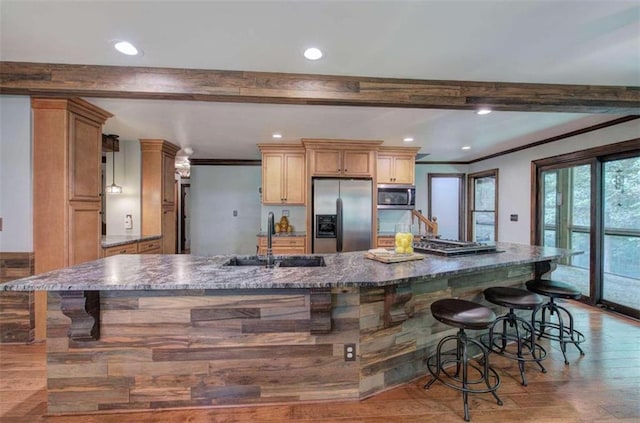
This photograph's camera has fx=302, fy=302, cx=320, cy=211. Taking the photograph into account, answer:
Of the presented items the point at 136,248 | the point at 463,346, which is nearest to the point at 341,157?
the point at 136,248

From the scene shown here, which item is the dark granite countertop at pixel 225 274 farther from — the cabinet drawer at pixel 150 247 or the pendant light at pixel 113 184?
the pendant light at pixel 113 184

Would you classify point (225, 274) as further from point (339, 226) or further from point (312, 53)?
point (339, 226)

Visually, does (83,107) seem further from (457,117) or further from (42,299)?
(457,117)

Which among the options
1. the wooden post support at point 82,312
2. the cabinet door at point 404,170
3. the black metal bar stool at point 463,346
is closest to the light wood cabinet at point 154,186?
the wooden post support at point 82,312

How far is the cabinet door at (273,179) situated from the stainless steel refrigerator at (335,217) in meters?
0.65

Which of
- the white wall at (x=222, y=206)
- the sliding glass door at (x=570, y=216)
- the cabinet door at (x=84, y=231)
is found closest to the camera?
the cabinet door at (x=84, y=231)

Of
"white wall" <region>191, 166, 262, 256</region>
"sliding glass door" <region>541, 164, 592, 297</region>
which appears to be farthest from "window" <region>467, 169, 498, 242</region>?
"white wall" <region>191, 166, 262, 256</region>

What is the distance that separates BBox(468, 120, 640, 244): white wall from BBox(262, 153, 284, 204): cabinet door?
4090 millimetres

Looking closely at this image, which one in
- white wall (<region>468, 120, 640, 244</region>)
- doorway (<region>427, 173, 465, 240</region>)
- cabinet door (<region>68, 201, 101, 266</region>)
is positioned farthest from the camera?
doorway (<region>427, 173, 465, 240</region>)

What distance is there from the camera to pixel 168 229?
16.4 ft

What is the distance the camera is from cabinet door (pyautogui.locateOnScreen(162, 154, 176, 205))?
4.80 metres

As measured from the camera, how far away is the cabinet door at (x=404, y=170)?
206 inches

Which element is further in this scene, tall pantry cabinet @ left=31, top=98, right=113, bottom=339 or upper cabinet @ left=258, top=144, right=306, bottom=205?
upper cabinet @ left=258, top=144, right=306, bottom=205

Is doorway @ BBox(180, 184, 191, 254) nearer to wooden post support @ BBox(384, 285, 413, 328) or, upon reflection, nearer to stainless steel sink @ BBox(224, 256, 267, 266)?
stainless steel sink @ BBox(224, 256, 267, 266)
